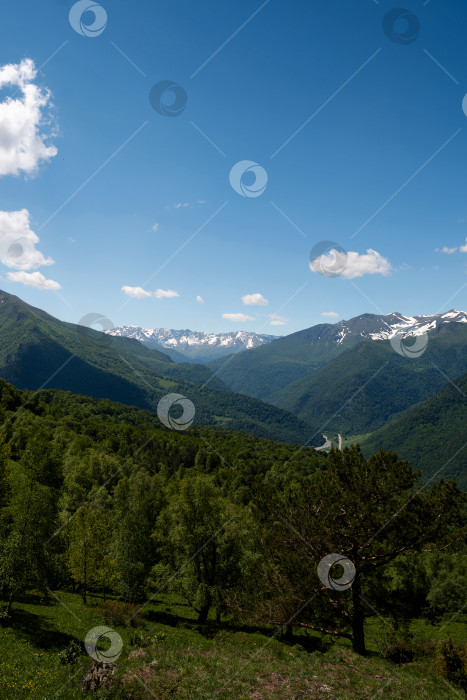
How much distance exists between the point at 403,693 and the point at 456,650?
20.3ft

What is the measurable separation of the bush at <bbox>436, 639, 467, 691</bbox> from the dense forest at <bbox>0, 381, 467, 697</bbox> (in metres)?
0.19

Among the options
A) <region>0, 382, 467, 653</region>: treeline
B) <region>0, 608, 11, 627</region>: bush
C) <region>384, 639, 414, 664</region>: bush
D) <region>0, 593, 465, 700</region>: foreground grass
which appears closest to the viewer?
<region>0, 593, 465, 700</region>: foreground grass

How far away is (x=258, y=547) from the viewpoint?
31062mm

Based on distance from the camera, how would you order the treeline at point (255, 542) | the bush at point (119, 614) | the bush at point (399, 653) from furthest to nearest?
the bush at point (119, 614) < the bush at point (399, 653) < the treeline at point (255, 542)

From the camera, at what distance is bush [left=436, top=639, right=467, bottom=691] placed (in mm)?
17844

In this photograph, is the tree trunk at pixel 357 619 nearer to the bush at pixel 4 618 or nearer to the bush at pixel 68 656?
the bush at pixel 68 656

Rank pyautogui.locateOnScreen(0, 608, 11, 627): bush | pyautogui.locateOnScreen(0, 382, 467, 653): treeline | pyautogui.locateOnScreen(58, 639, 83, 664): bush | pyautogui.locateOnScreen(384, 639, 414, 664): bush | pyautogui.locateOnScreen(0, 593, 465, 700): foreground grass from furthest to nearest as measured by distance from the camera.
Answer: pyautogui.locateOnScreen(384, 639, 414, 664): bush → pyautogui.locateOnScreen(0, 608, 11, 627): bush → pyautogui.locateOnScreen(0, 382, 467, 653): treeline → pyautogui.locateOnScreen(58, 639, 83, 664): bush → pyautogui.locateOnScreen(0, 593, 465, 700): foreground grass

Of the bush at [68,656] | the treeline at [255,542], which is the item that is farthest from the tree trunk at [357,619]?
the bush at [68,656]

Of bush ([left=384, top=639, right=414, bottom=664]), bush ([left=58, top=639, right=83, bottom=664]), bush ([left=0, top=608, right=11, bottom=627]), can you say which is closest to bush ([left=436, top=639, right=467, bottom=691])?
bush ([left=384, top=639, right=414, bottom=664])

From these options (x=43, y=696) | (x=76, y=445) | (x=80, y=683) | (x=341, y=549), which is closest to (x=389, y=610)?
(x=341, y=549)

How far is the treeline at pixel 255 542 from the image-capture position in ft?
68.6

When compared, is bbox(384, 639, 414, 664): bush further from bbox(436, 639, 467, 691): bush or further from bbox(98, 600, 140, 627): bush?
bbox(98, 600, 140, 627): bush

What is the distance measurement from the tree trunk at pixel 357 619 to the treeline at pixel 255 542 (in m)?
0.07

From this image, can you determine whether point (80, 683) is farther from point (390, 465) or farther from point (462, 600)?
point (462, 600)
